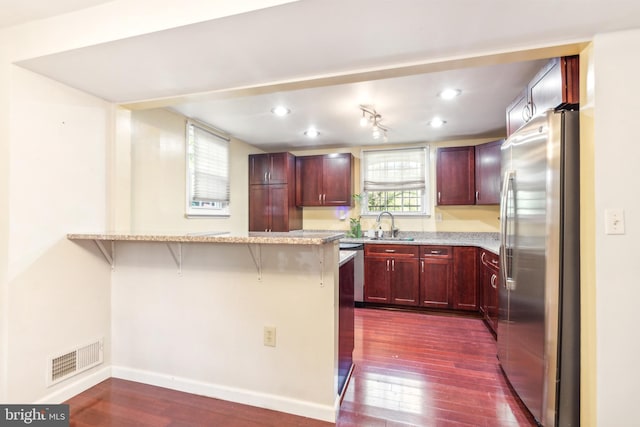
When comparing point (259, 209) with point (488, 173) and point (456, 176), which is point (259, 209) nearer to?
point (456, 176)

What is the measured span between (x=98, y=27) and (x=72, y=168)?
3.23 feet

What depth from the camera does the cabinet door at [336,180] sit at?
447 cm

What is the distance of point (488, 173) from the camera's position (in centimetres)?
379

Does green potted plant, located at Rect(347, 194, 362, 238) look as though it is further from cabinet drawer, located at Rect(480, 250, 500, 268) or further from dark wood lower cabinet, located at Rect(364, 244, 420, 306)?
cabinet drawer, located at Rect(480, 250, 500, 268)

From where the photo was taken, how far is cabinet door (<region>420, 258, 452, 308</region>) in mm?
3738

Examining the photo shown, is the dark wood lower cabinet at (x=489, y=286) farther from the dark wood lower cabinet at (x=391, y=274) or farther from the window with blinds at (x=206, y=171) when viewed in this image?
the window with blinds at (x=206, y=171)

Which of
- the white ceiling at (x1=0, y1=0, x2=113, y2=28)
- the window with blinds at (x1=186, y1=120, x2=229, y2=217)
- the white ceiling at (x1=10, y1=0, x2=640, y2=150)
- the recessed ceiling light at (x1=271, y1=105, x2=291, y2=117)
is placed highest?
the white ceiling at (x1=0, y1=0, x2=113, y2=28)

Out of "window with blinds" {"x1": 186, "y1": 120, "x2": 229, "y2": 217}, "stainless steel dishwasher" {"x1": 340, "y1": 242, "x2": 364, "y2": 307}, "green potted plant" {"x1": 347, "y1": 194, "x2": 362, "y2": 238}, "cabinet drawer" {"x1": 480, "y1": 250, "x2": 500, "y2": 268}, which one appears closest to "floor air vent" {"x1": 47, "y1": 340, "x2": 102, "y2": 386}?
"window with blinds" {"x1": 186, "y1": 120, "x2": 229, "y2": 217}

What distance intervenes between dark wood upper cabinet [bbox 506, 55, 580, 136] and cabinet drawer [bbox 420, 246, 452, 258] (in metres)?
1.92

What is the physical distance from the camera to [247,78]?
194 cm

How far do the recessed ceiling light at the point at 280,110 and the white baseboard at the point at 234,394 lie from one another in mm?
2444

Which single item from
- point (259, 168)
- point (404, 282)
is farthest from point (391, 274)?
point (259, 168)

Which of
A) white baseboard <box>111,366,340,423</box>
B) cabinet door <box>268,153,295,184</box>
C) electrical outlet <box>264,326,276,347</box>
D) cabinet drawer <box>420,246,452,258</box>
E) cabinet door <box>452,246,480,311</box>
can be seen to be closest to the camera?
white baseboard <box>111,366,340,423</box>

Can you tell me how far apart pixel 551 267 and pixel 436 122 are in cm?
230
